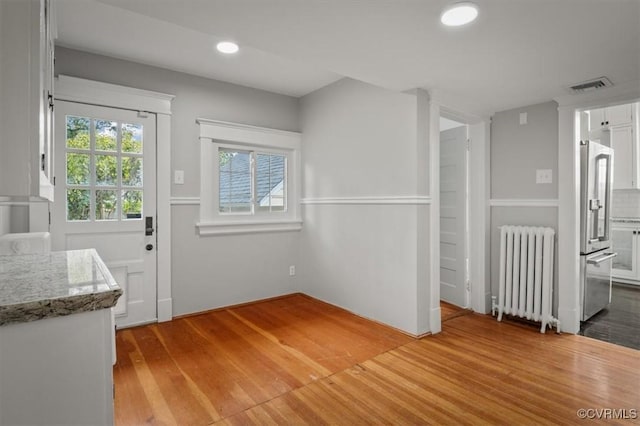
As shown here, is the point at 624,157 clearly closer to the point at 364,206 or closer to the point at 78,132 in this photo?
the point at 364,206

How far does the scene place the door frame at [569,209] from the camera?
2967mm

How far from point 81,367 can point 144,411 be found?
1096 millimetres

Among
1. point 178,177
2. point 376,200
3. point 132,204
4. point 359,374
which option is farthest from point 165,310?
point 376,200

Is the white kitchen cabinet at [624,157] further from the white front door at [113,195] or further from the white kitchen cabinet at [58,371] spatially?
the white kitchen cabinet at [58,371]

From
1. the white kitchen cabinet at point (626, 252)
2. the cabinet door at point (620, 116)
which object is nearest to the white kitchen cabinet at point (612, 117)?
the cabinet door at point (620, 116)

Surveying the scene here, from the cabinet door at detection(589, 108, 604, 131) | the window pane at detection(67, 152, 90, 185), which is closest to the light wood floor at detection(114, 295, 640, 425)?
the window pane at detection(67, 152, 90, 185)

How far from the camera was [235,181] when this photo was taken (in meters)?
3.78

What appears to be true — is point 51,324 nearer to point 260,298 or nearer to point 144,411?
point 144,411

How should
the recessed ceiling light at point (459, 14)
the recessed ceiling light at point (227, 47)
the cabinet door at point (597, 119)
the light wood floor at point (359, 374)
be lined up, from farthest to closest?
the cabinet door at point (597, 119) < the recessed ceiling light at point (227, 47) < the light wood floor at point (359, 374) < the recessed ceiling light at point (459, 14)

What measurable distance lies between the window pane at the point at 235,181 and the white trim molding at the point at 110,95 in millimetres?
759

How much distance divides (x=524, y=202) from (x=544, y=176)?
0.30 meters

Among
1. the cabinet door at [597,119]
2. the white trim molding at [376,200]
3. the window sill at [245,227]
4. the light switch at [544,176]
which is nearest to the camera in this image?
the white trim molding at [376,200]

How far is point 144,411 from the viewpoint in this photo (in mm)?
1847

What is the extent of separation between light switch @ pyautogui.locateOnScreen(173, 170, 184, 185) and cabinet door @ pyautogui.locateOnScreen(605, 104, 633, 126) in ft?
18.0
